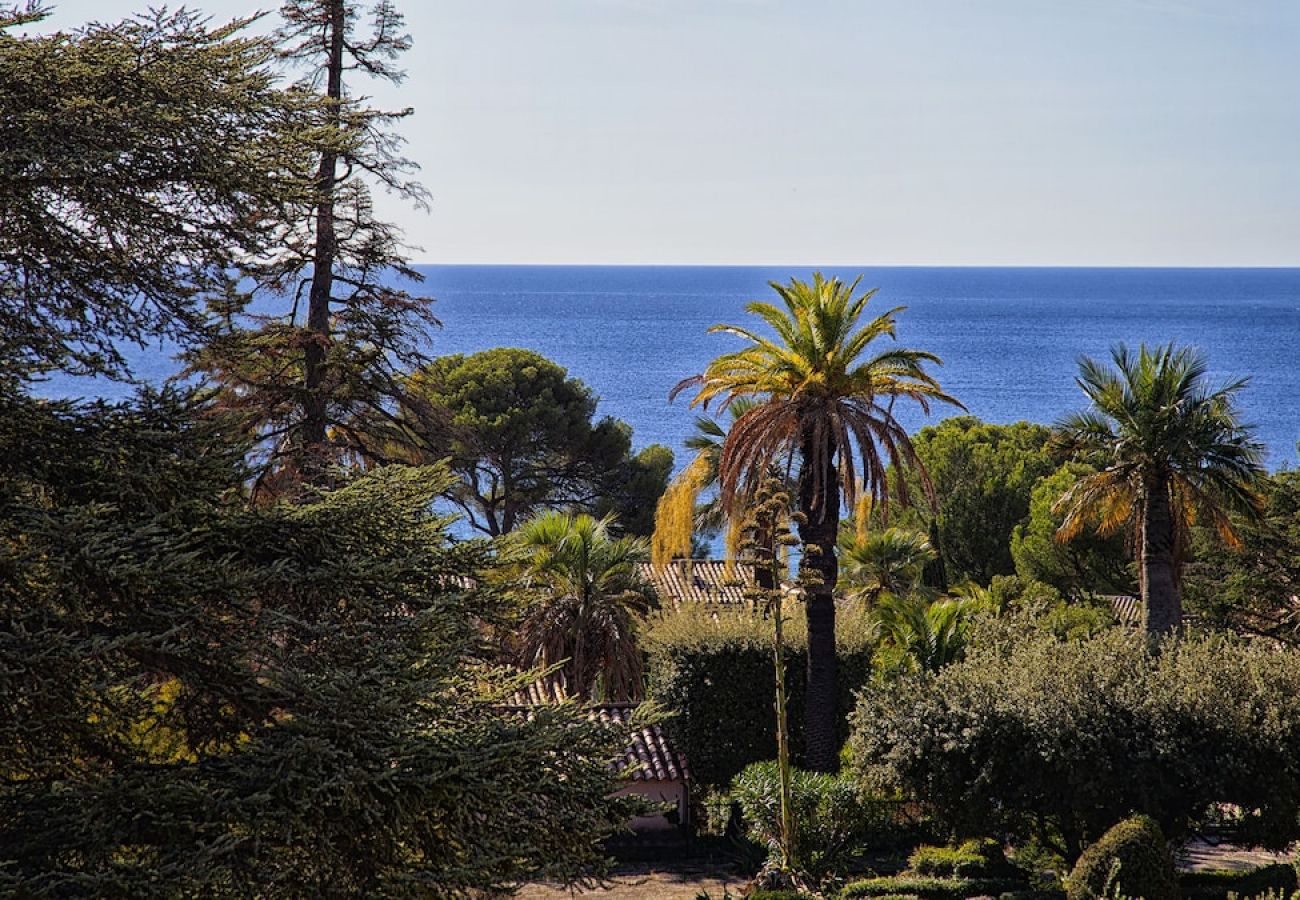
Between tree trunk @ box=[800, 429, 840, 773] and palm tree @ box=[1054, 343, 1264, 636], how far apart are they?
15.0 feet

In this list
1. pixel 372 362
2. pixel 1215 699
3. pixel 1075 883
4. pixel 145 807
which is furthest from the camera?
pixel 372 362

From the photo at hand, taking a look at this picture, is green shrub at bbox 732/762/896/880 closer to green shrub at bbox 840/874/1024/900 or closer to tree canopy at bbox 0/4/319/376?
green shrub at bbox 840/874/1024/900

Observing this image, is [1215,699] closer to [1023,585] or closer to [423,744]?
[423,744]

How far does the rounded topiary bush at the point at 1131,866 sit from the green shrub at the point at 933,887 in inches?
82.1

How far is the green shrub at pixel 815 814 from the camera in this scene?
71.4ft

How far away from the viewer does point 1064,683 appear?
1962 cm

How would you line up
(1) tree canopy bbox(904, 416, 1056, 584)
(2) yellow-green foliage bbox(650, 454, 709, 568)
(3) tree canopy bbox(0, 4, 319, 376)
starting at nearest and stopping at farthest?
1. (3) tree canopy bbox(0, 4, 319, 376)
2. (2) yellow-green foliage bbox(650, 454, 709, 568)
3. (1) tree canopy bbox(904, 416, 1056, 584)

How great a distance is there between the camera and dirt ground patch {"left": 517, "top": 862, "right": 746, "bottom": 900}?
21062 mm

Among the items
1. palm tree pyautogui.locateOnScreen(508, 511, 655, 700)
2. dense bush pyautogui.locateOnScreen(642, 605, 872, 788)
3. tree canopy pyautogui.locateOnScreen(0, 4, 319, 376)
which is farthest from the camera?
palm tree pyautogui.locateOnScreen(508, 511, 655, 700)

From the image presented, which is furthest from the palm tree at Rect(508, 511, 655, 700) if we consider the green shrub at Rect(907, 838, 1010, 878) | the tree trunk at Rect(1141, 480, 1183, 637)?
the tree trunk at Rect(1141, 480, 1183, 637)

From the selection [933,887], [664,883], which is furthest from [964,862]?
[664,883]

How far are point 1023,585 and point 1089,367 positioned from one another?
62.8 ft

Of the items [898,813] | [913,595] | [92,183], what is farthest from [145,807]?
[913,595]

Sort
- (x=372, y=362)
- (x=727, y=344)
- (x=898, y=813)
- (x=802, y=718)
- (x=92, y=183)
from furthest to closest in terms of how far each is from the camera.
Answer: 1. (x=727, y=344)
2. (x=802, y=718)
3. (x=898, y=813)
4. (x=372, y=362)
5. (x=92, y=183)
